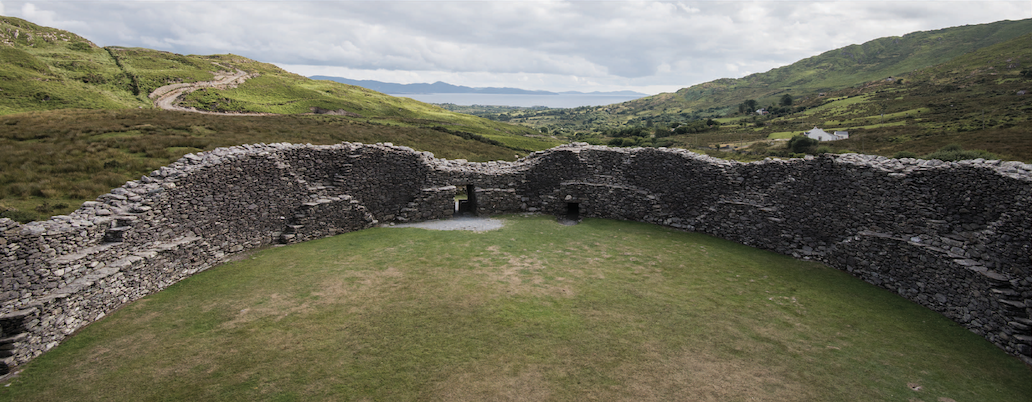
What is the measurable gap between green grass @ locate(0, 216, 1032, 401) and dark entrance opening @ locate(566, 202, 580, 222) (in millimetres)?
6943

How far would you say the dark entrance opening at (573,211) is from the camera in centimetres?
2184

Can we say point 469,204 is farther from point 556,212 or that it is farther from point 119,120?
point 119,120

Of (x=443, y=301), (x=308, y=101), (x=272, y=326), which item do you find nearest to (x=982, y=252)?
(x=443, y=301)

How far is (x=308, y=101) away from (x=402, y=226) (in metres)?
63.3

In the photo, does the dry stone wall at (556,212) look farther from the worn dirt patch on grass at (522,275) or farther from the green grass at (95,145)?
the worn dirt patch on grass at (522,275)

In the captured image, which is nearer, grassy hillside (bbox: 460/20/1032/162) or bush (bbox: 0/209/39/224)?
bush (bbox: 0/209/39/224)

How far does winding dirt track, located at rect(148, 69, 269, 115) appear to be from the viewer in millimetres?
54844

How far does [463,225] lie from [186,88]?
223 ft

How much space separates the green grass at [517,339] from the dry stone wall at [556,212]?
0.80 metres

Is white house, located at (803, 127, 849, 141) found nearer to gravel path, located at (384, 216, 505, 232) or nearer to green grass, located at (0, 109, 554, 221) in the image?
green grass, located at (0, 109, 554, 221)

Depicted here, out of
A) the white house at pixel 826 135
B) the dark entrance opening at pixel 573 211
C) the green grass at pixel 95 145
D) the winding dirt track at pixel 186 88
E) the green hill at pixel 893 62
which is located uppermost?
the green hill at pixel 893 62

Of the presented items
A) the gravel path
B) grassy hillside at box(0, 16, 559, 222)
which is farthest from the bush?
the gravel path

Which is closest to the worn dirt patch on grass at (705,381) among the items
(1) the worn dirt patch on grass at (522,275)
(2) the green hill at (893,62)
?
(1) the worn dirt patch on grass at (522,275)

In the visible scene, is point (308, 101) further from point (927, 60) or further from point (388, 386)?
point (927, 60)
